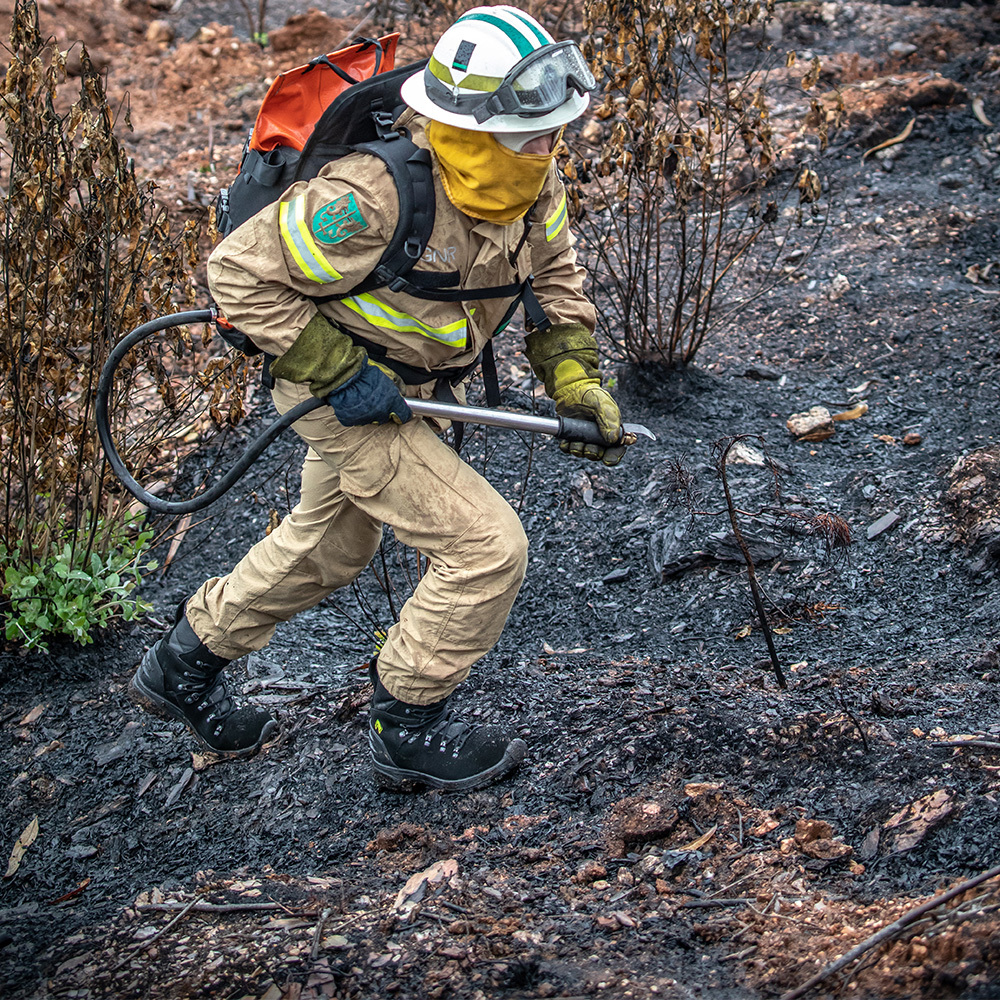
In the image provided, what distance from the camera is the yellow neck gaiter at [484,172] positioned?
229 cm

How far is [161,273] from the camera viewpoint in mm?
3486

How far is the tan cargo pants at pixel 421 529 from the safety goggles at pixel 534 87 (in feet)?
2.65

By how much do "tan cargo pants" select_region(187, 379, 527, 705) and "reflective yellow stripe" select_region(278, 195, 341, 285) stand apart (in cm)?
38

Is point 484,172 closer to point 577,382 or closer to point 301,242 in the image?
point 301,242

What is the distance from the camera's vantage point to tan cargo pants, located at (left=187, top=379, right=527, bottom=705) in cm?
253

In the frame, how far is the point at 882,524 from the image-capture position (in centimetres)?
378

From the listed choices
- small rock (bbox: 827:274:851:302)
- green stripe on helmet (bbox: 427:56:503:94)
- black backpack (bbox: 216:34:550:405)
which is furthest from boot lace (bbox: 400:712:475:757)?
small rock (bbox: 827:274:851:302)

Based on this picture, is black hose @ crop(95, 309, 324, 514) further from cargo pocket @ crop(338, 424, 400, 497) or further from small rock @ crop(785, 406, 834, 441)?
small rock @ crop(785, 406, 834, 441)

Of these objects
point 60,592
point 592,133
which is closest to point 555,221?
point 60,592

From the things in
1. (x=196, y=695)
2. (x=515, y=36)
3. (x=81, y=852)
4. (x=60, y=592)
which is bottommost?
(x=81, y=852)

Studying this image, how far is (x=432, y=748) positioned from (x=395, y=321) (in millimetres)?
1193

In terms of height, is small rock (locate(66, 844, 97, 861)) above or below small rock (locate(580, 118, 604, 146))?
below

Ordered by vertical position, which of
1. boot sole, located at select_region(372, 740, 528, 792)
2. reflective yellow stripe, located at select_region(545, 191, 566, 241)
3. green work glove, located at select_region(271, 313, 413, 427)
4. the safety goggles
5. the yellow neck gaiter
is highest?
the safety goggles

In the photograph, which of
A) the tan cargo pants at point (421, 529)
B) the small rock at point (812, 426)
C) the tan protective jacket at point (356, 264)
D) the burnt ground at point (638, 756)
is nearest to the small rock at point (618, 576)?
the burnt ground at point (638, 756)
